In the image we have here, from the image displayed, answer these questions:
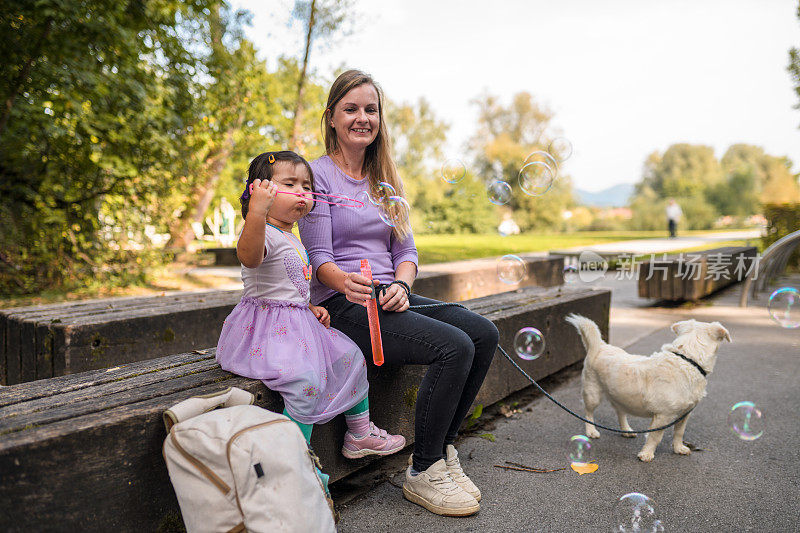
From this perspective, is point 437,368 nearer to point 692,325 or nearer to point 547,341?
point 692,325

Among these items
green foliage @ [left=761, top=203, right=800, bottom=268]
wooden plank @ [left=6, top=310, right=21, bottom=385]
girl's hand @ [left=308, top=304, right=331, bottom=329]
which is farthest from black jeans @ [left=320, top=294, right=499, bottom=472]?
green foliage @ [left=761, top=203, right=800, bottom=268]

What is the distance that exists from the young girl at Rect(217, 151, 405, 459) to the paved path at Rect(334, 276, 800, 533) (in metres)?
0.46

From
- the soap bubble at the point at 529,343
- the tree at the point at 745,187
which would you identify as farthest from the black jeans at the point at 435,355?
the tree at the point at 745,187

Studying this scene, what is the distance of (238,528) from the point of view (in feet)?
5.74

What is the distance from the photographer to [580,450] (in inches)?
128

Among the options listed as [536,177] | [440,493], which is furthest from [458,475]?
[536,177]

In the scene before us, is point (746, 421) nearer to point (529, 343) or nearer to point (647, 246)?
point (529, 343)

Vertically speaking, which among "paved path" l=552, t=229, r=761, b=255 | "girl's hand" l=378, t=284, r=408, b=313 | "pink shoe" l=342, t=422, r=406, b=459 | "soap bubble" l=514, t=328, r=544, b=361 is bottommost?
"pink shoe" l=342, t=422, r=406, b=459

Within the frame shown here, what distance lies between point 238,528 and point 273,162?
1458mm

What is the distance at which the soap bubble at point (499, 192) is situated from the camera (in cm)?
440

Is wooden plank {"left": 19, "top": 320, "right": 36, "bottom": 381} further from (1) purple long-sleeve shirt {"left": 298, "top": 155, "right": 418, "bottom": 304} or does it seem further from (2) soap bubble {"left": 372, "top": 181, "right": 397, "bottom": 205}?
(2) soap bubble {"left": 372, "top": 181, "right": 397, "bottom": 205}

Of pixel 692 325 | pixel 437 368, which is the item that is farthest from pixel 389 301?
pixel 692 325

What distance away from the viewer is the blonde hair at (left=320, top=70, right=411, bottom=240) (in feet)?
9.77

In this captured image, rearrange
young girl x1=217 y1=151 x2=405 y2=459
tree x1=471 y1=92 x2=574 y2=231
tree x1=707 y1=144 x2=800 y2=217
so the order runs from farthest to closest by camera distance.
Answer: tree x1=707 y1=144 x2=800 y2=217, tree x1=471 y1=92 x2=574 y2=231, young girl x1=217 y1=151 x2=405 y2=459
